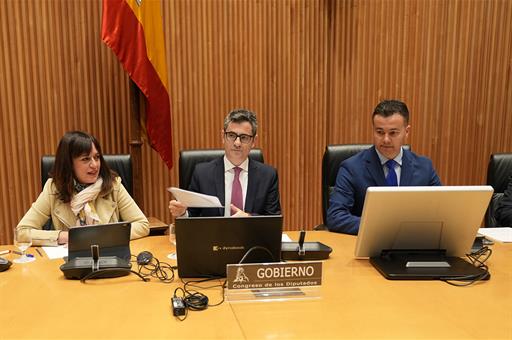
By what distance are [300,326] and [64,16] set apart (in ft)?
10.5

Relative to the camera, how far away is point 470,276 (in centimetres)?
181

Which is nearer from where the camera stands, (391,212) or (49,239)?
(391,212)

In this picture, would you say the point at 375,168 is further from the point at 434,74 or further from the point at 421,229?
the point at 434,74

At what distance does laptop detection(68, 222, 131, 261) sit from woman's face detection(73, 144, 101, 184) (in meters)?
0.73

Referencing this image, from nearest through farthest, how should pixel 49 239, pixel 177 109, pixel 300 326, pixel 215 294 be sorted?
pixel 300 326 → pixel 215 294 → pixel 49 239 → pixel 177 109

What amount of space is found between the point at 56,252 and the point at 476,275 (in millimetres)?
1802

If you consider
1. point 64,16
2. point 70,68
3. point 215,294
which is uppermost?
point 64,16

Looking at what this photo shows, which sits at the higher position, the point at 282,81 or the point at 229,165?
the point at 282,81

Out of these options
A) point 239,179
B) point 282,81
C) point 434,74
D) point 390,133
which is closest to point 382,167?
point 390,133

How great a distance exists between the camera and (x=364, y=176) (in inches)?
106

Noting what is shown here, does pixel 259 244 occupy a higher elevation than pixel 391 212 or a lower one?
lower

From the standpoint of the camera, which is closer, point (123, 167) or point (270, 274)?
point (270, 274)

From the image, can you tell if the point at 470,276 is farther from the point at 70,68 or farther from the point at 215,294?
the point at 70,68

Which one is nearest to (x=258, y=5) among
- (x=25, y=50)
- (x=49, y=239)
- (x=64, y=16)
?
(x=64, y=16)
